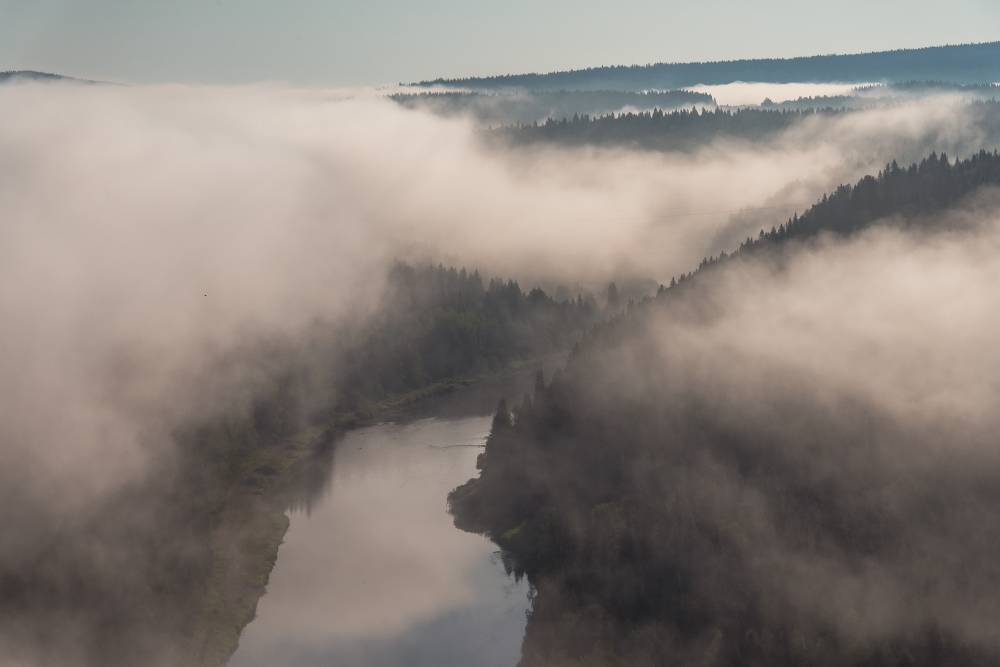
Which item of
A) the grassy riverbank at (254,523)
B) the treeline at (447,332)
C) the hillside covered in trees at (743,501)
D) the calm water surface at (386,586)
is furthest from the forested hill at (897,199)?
the calm water surface at (386,586)

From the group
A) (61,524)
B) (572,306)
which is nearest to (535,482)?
(61,524)

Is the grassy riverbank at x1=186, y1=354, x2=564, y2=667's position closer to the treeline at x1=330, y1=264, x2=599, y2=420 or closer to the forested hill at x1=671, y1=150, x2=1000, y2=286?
the treeline at x1=330, y1=264, x2=599, y2=420

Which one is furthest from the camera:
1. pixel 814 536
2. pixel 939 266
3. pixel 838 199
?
pixel 838 199

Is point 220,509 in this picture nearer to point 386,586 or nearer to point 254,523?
point 254,523

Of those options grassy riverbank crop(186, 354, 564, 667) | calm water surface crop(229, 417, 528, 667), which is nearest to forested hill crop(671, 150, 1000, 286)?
grassy riverbank crop(186, 354, 564, 667)

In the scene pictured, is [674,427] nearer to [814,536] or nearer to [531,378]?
[814,536]

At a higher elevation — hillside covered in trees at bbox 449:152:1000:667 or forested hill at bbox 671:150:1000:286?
forested hill at bbox 671:150:1000:286
